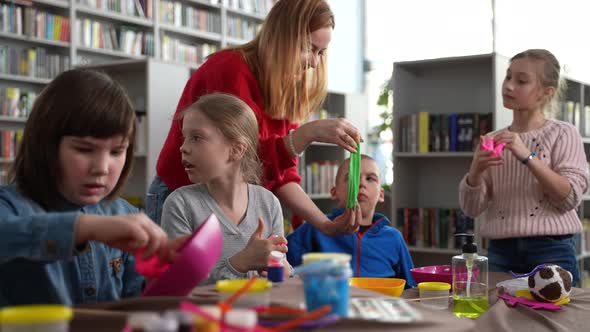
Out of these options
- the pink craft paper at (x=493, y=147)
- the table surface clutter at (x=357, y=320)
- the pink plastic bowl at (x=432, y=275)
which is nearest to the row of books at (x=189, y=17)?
the pink craft paper at (x=493, y=147)

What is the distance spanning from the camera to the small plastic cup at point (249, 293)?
88cm

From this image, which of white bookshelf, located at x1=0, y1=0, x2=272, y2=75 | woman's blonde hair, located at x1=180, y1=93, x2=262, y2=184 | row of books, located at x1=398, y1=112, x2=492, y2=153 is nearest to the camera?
woman's blonde hair, located at x1=180, y1=93, x2=262, y2=184

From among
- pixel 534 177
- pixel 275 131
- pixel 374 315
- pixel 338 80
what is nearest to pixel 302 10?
pixel 275 131

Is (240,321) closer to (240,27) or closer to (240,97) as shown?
(240,97)

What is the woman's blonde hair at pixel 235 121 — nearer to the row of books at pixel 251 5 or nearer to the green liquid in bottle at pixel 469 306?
the green liquid in bottle at pixel 469 306

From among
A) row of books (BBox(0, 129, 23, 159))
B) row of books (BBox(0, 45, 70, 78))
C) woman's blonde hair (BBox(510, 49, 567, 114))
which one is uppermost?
row of books (BBox(0, 45, 70, 78))

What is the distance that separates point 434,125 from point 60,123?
336 cm

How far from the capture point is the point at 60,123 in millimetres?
1156

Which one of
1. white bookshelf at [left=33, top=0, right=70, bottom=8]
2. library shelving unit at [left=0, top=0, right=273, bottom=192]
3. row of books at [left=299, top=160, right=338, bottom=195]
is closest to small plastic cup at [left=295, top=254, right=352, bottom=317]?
library shelving unit at [left=0, top=0, right=273, bottom=192]

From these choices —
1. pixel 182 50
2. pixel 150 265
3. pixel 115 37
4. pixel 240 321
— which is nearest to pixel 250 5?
pixel 182 50

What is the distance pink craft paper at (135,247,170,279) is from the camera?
3.14 ft

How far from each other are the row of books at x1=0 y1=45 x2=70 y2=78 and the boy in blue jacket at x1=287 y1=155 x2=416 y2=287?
4.31 m

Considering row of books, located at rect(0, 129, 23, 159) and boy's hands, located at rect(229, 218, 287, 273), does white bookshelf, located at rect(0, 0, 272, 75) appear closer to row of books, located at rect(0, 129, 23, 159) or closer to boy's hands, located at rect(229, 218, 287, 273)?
row of books, located at rect(0, 129, 23, 159)

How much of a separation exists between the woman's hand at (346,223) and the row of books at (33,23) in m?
4.70
